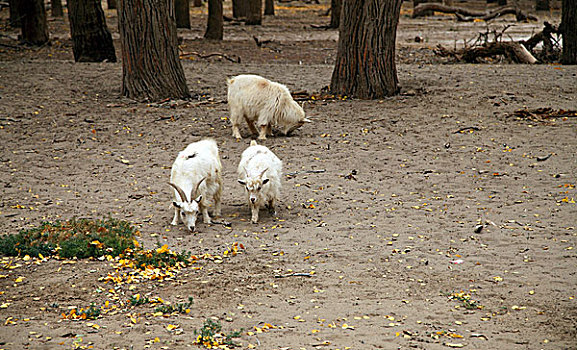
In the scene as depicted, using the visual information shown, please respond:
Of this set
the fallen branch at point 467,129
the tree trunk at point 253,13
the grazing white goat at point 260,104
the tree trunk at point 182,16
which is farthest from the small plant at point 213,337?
the tree trunk at point 253,13

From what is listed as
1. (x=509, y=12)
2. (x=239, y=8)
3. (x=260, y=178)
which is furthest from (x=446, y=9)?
(x=260, y=178)

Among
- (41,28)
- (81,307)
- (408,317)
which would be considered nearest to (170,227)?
(81,307)

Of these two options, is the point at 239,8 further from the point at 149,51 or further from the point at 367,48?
the point at 367,48

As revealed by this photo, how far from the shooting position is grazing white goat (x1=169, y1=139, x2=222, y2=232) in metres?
7.71

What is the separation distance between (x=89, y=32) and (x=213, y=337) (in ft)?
43.0

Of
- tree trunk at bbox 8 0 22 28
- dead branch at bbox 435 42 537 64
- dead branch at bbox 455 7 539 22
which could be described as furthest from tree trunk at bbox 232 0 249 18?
dead branch at bbox 435 42 537 64

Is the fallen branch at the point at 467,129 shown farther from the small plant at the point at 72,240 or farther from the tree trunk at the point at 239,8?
the tree trunk at the point at 239,8

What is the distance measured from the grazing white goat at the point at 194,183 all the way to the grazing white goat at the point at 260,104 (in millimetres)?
3069

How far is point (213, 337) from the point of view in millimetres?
5086

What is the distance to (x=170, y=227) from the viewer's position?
793 centimetres

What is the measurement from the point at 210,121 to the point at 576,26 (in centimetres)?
910

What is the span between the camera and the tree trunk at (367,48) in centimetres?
1338

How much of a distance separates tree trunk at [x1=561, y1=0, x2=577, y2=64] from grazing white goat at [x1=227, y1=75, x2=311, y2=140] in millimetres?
7931

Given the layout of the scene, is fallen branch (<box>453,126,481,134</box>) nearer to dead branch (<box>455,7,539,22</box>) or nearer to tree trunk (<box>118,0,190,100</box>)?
tree trunk (<box>118,0,190,100</box>)
